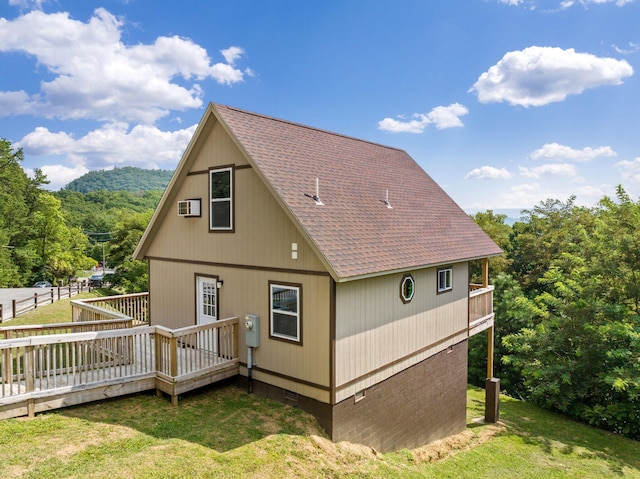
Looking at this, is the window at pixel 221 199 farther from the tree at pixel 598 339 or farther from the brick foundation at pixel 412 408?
the tree at pixel 598 339

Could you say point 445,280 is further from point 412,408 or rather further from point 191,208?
point 191,208

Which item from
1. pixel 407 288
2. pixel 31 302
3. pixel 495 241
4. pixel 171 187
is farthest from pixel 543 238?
pixel 31 302

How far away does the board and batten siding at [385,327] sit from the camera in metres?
7.50

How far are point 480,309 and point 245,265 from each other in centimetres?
856

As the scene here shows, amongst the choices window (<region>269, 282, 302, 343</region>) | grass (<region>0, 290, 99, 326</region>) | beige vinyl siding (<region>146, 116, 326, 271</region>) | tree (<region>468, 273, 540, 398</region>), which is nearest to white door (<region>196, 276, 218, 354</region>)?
beige vinyl siding (<region>146, 116, 326, 271</region>)

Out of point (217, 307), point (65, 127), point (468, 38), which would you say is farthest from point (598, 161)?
point (65, 127)

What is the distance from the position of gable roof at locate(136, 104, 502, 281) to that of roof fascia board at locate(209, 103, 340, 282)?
2 cm

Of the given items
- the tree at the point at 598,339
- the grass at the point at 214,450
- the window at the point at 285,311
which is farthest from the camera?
the tree at the point at 598,339

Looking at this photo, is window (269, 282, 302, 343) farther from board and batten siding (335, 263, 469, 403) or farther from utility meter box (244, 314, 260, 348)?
board and batten siding (335, 263, 469, 403)

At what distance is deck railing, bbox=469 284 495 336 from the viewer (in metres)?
12.6

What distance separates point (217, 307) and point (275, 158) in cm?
385

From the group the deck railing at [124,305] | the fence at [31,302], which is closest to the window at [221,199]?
the deck railing at [124,305]

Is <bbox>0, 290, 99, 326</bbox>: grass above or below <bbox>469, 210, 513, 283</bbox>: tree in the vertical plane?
below

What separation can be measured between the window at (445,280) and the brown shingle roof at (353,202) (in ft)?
1.59
